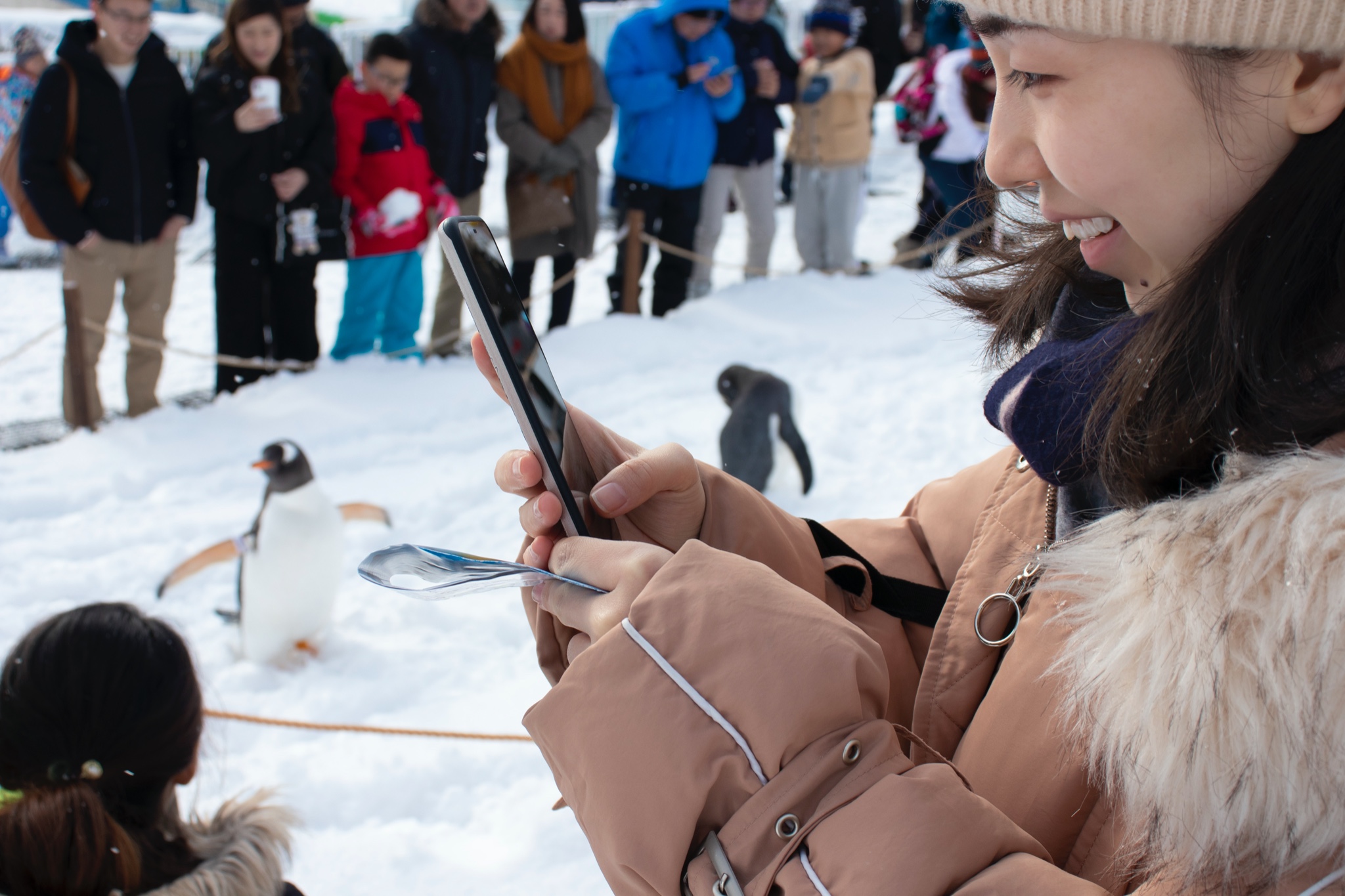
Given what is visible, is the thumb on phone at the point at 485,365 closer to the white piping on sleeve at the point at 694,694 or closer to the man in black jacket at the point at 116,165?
the white piping on sleeve at the point at 694,694

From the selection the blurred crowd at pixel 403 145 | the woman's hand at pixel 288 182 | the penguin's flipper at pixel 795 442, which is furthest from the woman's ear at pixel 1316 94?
the woman's hand at pixel 288 182

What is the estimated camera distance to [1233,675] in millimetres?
623

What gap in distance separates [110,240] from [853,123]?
176 inches

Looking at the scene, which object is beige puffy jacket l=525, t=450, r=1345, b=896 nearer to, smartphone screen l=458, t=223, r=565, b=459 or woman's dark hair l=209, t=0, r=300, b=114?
smartphone screen l=458, t=223, r=565, b=459

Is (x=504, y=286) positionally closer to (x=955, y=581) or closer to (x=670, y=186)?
(x=955, y=581)

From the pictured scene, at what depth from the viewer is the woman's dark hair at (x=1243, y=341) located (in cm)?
66

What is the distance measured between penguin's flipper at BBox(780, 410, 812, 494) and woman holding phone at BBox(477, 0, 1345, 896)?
298 cm

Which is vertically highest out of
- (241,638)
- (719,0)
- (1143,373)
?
(719,0)

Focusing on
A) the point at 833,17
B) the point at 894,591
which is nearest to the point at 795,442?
the point at 894,591

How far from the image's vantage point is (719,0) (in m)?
5.51

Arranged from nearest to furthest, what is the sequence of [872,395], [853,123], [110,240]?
1. [110,240]
2. [872,395]
3. [853,123]

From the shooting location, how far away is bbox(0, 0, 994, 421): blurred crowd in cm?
426

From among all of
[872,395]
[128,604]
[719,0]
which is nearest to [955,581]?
[128,604]

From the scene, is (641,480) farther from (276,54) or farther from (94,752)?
(276,54)
